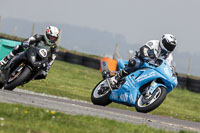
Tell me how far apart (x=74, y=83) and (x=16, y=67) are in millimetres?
8547

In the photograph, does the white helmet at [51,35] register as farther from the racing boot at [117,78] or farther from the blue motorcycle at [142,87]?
the racing boot at [117,78]

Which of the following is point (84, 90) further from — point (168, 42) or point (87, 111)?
point (87, 111)

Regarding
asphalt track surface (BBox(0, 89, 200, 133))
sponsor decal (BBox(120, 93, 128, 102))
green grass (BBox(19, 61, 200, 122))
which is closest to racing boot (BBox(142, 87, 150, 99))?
sponsor decal (BBox(120, 93, 128, 102))

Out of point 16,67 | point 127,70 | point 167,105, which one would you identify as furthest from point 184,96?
point 16,67

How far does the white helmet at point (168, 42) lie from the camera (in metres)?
11.7

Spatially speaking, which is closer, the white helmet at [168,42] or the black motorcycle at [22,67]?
the black motorcycle at [22,67]

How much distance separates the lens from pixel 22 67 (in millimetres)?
11016

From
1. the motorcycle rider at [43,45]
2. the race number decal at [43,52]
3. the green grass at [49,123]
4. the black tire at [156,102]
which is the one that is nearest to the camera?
the green grass at [49,123]

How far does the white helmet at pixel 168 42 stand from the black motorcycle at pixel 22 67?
2.86 metres

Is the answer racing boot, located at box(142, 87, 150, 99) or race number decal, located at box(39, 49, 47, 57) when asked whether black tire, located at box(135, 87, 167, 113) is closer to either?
racing boot, located at box(142, 87, 150, 99)

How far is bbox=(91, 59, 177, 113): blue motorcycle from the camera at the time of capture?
35.2ft

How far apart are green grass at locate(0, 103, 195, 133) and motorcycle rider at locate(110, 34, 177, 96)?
483 cm

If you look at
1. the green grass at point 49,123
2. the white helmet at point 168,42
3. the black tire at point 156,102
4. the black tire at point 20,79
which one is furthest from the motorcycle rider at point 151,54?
the green grass at point 49,123

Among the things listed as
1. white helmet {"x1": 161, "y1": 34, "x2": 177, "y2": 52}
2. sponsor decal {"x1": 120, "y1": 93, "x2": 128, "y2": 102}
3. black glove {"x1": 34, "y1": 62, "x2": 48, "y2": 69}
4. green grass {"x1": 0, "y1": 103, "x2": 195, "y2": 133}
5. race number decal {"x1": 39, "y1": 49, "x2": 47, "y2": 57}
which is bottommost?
sponsor decal {"x1": 120, "y1": 93, "x2": 128, "y2": 102}
